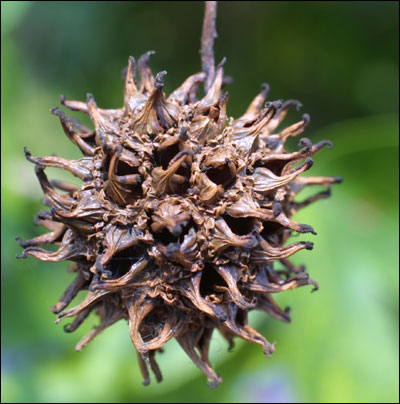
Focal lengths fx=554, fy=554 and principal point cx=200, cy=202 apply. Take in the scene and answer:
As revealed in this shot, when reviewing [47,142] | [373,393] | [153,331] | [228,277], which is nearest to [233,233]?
[228,277]

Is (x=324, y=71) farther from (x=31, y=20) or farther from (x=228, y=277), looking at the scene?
(x=228, y=277)

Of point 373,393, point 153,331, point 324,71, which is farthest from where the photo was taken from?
point 324,71

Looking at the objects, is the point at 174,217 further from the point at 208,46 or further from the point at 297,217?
the point at 297,217

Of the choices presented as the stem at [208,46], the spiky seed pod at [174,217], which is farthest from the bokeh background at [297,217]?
the stem at [208,46]

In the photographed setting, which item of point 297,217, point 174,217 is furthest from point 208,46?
point 297,217

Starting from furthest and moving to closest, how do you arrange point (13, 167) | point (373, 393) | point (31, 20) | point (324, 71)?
1. point (324, 71)
2. point (31, 20)
3. point (13, 167)
4. point (373, 393)

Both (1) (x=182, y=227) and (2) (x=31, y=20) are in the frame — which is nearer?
(1) (x=182, y=227)
